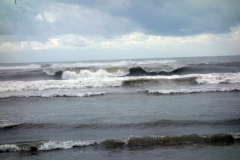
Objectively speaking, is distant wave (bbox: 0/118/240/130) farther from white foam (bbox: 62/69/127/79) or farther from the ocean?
white foam (bbox: 62/69/127/79)

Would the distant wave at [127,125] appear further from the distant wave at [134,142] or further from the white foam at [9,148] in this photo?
the white foam at [9,148]

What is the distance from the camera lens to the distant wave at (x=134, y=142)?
4793mm

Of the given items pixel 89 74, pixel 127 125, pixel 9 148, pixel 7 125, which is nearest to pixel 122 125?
pixel 127 125

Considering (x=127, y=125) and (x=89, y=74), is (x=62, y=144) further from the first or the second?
(x=89, y=74)

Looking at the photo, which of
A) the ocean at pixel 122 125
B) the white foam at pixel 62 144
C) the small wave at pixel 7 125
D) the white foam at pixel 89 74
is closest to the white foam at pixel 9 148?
the ocean at pixel 122 125

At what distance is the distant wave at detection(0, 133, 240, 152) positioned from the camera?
4793 mm

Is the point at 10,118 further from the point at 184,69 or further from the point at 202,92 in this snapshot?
the point at 184,69

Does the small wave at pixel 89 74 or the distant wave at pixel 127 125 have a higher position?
the small wave at pixel 89 74

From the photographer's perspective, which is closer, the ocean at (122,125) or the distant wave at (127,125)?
the ocean at (122,125)

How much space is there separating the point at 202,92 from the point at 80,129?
20.6 ft

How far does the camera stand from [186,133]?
5.25m

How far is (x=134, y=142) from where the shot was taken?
486cm

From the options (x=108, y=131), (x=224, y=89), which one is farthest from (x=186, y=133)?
(x=224, y=89)

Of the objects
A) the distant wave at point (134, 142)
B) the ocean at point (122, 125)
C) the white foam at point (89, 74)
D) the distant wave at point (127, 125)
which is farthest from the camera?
the white foam at point (89, 74)
